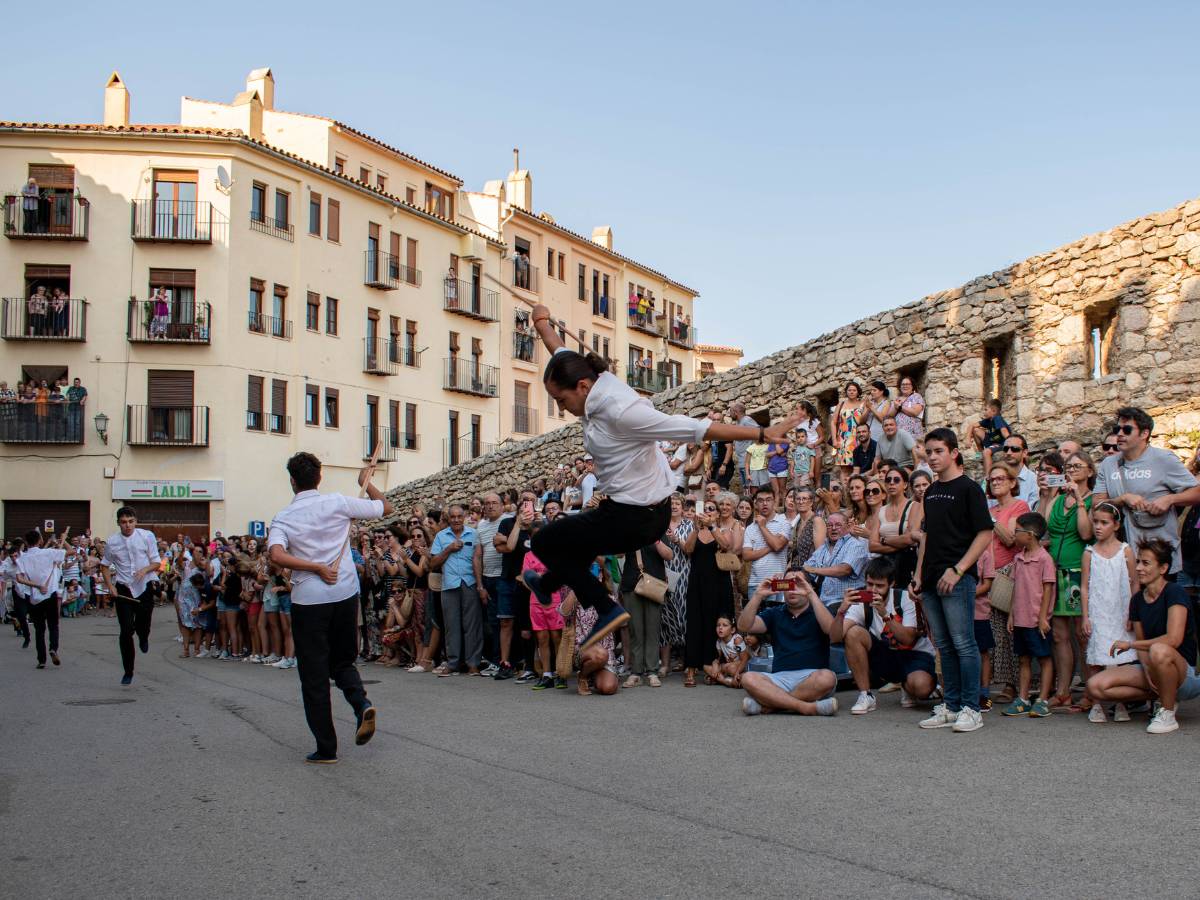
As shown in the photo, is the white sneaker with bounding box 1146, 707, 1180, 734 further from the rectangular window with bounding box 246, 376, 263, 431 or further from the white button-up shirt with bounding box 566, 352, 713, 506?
the rectangular window with bounding box 246, 376, 263, 431

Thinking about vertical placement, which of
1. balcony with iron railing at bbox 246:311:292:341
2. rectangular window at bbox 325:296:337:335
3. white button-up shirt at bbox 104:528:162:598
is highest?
rectangular window at bbox 325:296:337:335

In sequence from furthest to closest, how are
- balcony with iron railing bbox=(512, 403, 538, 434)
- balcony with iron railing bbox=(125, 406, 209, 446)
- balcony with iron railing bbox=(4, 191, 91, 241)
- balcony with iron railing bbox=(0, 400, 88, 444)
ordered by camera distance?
balcony with iron railing bbox=(512, 403, 538, 434) → balcony with iron railing bbox=(4, 191, 91, 241) → balcony with iron railing bbox=(125, 406, 209, 446) → balcony with iron railing bbox=(0, 400, 88, 444)

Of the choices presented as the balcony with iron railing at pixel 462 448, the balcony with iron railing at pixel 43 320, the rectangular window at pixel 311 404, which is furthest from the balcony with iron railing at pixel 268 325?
the balcony with iron railing at pixel 462 448

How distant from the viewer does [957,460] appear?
8.57 meters

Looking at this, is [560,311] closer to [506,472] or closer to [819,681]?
[506,472]

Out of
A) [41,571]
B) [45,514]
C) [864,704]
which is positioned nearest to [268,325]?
[45,514]

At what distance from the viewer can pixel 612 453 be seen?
659 centimetres

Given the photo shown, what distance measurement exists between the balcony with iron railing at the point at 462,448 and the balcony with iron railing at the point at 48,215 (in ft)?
54.8

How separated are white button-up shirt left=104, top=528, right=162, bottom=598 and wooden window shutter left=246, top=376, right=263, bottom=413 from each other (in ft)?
87.7

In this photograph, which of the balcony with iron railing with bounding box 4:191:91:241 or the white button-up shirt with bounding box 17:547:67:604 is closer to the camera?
the white button-up shirt with bounding box 17:547:67:604

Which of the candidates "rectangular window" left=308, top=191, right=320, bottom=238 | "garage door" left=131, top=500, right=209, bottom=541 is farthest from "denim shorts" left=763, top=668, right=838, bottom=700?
"rectangular window" left=308, top=191, right=320, bottom=238

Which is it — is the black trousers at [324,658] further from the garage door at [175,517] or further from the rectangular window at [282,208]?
the rectangular window at [282,208]

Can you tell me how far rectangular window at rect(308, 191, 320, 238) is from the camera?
136ft

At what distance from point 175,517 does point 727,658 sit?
30.4 meters
